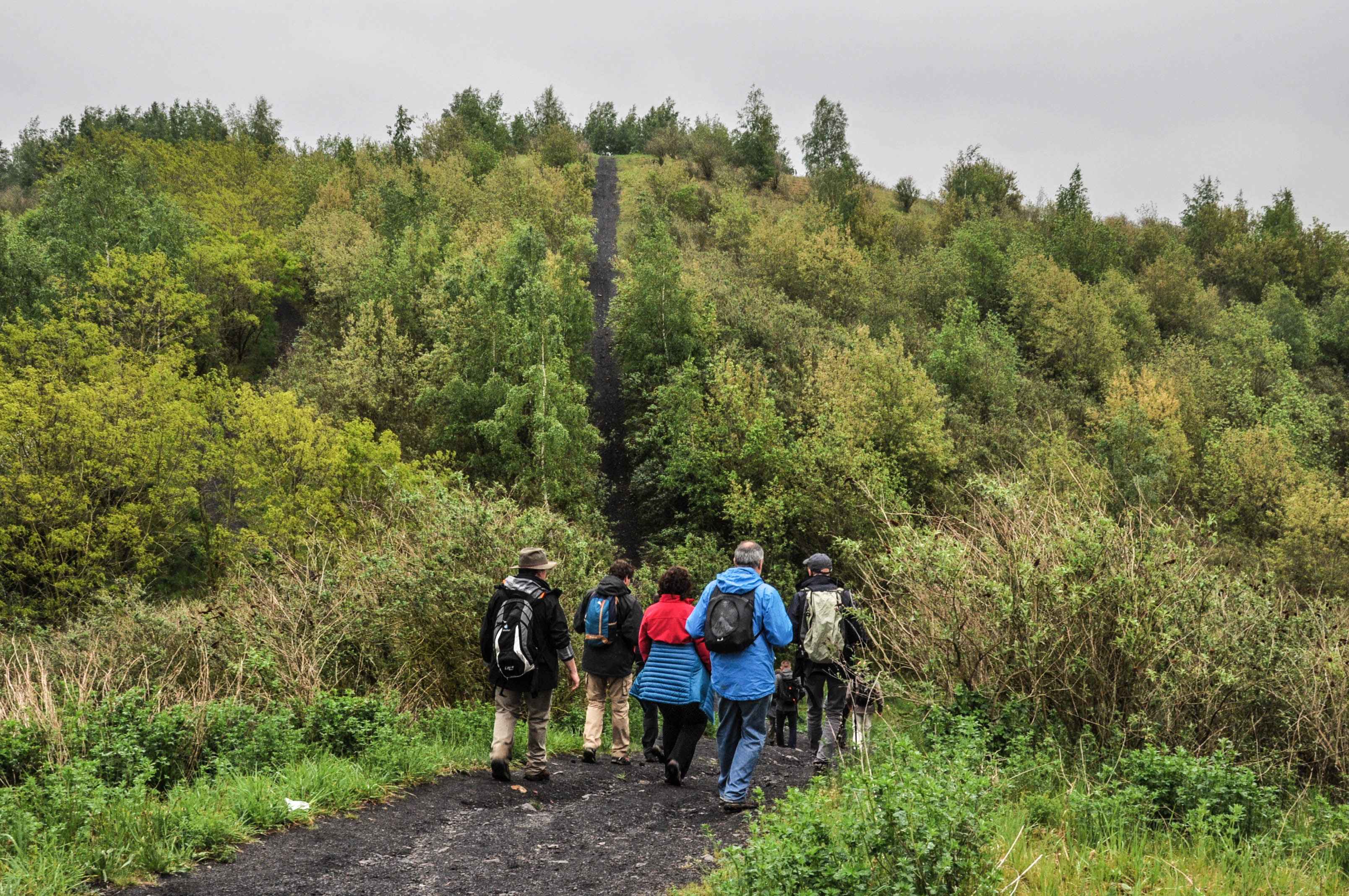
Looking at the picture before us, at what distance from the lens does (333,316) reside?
169 ft

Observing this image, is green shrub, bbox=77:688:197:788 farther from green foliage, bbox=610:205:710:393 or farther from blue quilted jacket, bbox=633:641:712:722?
green foliage, bbox=610:205:710:393

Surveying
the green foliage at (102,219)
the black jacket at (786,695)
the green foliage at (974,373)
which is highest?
the green foliage at (102,219)

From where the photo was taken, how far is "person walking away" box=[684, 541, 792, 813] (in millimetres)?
7090

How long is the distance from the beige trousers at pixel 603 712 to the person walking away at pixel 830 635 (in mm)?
1877

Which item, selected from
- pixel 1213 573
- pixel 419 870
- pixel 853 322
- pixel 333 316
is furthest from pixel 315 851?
pixel 853 322

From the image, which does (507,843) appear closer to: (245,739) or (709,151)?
(245,739)

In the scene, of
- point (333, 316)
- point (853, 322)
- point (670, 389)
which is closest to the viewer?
point (670, 389)

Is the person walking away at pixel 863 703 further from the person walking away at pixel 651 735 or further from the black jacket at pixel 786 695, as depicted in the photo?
the black jacket at pixel 786 695

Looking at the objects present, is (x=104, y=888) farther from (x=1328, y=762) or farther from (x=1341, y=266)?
(x=1341, y=266)

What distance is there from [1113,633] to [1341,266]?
331 feet

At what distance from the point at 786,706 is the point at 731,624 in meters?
5.32

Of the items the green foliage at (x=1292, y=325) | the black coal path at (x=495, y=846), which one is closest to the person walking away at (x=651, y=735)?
the black coal path at (x=495, y=846)

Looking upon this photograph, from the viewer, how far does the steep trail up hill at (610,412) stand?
39188 mm

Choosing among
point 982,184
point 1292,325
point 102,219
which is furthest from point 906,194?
point 102,219
